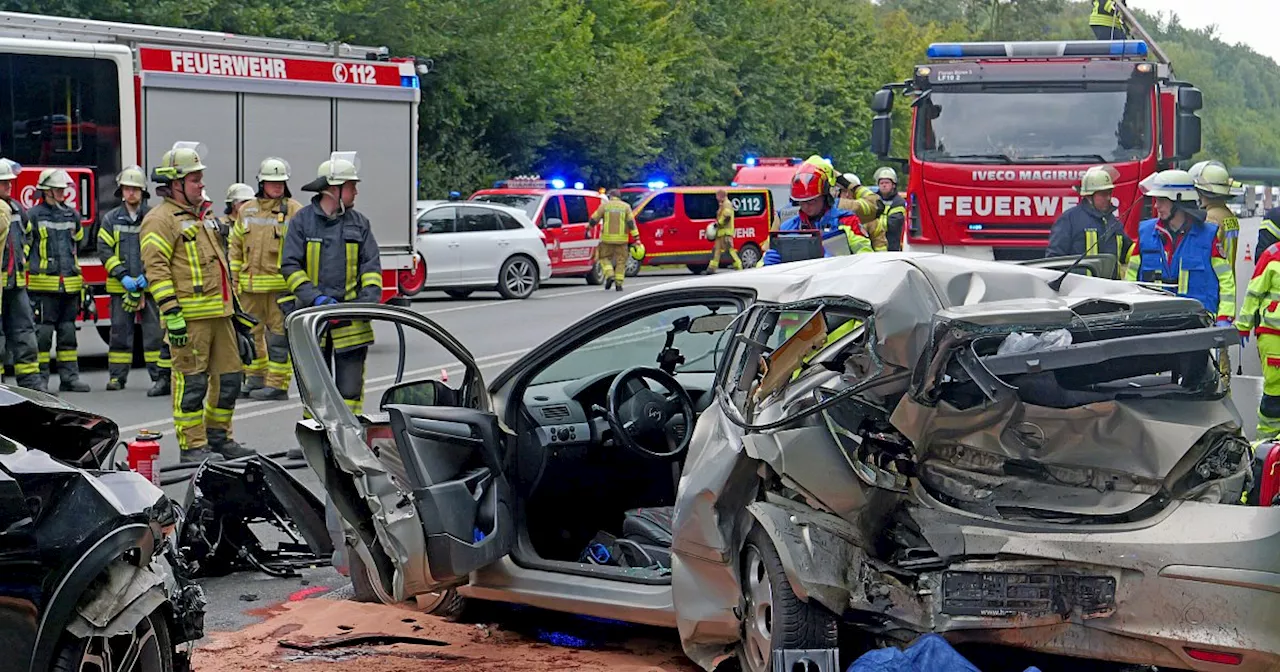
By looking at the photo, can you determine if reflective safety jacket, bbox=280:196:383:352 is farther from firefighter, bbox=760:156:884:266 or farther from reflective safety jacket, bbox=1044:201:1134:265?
reflective safety jacket, bbox=1044:201:1134:265

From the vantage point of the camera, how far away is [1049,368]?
14.3ft

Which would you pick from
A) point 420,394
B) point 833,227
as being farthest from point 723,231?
point 420,394

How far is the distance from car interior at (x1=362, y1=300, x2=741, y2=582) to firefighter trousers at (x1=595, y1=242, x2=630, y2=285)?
18895 mm

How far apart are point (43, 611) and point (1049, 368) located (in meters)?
2.51

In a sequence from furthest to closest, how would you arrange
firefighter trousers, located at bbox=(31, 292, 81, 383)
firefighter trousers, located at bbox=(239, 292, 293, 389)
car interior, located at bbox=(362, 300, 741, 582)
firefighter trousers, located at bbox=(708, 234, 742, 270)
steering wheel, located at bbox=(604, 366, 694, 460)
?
firefighter trousers, located at bbox=(708, 234, 742, 270)
firefighter trousers, located at bbox=(31, 292, 81, 383)
firefighter trousers, located at bbox=(239, 292, 293, 389)
steering wheel, located at bbox=(604, 366, 694, 460)
car interior, located at bbox=(362, 300, 741, 582)

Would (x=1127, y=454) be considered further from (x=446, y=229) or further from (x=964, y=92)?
(x=446, y=229)

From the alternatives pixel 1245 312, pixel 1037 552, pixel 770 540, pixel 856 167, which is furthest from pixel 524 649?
pixel 856 167

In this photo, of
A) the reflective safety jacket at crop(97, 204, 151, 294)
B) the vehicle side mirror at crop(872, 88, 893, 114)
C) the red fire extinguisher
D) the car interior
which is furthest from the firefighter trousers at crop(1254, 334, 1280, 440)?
the reflective safety jacket at crop(97, 204, 151, 294)

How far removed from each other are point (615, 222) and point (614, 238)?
0.24 m

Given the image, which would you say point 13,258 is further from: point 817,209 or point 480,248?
point 480,248

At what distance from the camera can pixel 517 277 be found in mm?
23703

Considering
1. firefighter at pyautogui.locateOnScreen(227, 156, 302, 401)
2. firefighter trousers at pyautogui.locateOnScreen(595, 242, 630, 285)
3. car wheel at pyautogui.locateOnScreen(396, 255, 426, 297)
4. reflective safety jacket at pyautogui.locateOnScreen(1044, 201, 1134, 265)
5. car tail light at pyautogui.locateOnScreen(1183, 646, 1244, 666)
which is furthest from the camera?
firefighter trousers at pyautogui.locateOnScreen(595, 242, 630, 285)

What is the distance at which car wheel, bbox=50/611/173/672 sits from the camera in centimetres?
401

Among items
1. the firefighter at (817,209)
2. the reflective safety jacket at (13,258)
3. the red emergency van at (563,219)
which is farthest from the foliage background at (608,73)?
the firefighter at (817,209)
